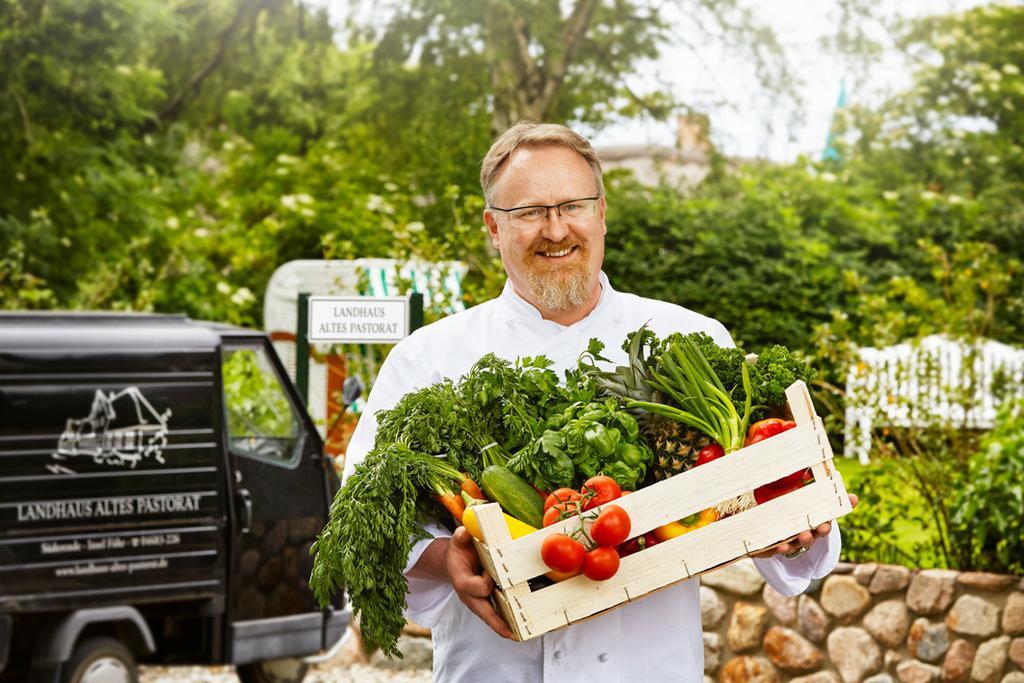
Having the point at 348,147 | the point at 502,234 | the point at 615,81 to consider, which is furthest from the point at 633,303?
the point at 348,147

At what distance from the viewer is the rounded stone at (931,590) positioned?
6398 mm

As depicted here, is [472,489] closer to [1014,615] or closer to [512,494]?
[512,494]

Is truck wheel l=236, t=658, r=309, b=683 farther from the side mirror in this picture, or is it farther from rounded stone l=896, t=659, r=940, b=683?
rounded stone l=896, t=659, r=940, b=683

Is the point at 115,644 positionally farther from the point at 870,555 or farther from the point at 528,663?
the point at 528,663

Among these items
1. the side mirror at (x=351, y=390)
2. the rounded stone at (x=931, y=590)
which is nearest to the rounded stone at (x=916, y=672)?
the rounded stone at (x=931, y=590)

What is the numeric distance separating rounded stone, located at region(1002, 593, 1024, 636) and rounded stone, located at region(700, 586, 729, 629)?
1.42 metres

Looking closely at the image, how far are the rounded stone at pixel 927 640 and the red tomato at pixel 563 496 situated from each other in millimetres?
4335

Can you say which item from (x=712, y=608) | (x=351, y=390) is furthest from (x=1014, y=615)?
(x=351, y=390)

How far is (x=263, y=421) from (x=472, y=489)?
5.58 metres

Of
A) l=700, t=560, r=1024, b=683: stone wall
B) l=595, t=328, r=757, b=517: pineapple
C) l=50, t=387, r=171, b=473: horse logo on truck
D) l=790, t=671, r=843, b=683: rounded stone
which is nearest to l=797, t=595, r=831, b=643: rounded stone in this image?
l=700, t=560, r=1024, b=683: stone wall

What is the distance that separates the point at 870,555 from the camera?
7188 mm

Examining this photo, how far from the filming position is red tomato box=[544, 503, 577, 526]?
2609 millimetres

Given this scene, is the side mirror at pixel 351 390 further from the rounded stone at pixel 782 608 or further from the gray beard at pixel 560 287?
the gray beard at pixel 560 287

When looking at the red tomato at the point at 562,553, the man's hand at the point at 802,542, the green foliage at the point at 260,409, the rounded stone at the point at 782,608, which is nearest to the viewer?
the red tomato at the point at 562,553
